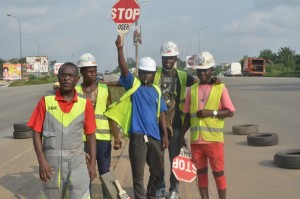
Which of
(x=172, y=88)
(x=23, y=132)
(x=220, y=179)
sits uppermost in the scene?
(x=172, y=88)

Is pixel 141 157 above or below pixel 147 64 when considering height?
below

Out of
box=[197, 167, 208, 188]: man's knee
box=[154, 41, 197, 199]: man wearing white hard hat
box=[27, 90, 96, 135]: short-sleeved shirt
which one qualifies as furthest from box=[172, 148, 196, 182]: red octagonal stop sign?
box=[27, 90, 96, 135]: short-sleeved shirt

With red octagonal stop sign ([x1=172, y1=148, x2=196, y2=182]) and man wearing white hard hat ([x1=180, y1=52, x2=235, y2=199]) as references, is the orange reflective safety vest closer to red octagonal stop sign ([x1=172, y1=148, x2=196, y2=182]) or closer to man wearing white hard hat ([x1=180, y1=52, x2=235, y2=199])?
man wearing white hard hat ([x1=180, y1=52, x2=235, y2=199])

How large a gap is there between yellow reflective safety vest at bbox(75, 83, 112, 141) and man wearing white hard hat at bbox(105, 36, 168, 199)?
8 cm

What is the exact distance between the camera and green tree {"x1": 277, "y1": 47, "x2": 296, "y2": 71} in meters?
95.4

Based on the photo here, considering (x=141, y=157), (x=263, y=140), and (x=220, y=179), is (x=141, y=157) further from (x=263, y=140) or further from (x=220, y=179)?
(x=263, y=140)

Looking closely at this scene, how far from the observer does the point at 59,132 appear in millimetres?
3900

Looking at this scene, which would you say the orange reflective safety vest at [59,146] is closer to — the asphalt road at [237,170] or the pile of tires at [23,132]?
the asphalt road at [237,170]

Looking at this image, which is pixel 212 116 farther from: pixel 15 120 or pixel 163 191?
pixel 15 120

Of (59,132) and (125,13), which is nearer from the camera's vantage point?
(59,132)

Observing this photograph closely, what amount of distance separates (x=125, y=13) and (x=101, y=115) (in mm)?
3242

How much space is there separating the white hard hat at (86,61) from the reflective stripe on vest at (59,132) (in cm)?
131


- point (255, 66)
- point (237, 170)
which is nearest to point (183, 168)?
point (237, 170)

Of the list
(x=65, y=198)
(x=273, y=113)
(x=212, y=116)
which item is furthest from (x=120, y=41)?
(x=273, y=113)
